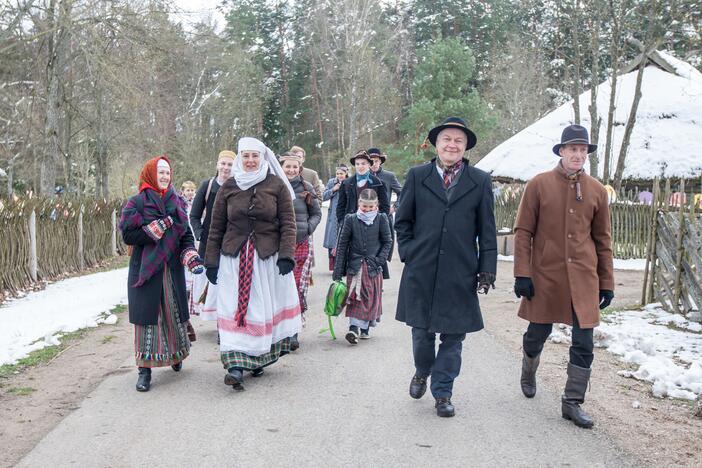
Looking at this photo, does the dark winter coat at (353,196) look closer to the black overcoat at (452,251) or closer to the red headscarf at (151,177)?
the red headscarf at (151,177)

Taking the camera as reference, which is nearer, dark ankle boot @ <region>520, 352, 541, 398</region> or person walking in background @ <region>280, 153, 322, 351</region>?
dark ankle boot @ <region>520, 352, 541, 398</region>

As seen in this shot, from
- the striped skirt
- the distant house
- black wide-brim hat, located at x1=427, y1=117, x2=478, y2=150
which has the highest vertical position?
the distant house

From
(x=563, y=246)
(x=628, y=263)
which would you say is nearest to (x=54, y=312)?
(x=563, y=246)

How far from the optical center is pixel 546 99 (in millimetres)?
48344

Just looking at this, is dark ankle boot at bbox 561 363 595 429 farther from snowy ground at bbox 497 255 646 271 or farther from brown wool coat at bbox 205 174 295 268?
snowy ground at bbox 497 255 646 271

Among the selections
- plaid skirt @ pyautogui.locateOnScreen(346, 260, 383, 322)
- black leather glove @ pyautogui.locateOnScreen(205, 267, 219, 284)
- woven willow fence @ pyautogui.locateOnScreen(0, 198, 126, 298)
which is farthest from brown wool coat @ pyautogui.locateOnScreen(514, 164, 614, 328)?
woven willow fence @ pyautogui.locateOnScreen(0, 198, 126, 298)

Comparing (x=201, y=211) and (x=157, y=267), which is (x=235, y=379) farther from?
(x=201, y=211)

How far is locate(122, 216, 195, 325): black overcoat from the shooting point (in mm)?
5730

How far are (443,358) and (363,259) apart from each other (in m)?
2.67

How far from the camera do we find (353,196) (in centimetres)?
964

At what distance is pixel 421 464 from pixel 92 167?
35580mm

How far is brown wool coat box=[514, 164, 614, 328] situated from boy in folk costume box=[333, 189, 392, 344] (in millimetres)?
2599

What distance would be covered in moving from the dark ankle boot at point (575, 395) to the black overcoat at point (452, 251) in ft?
2.33

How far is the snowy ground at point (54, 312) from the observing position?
7738mm
